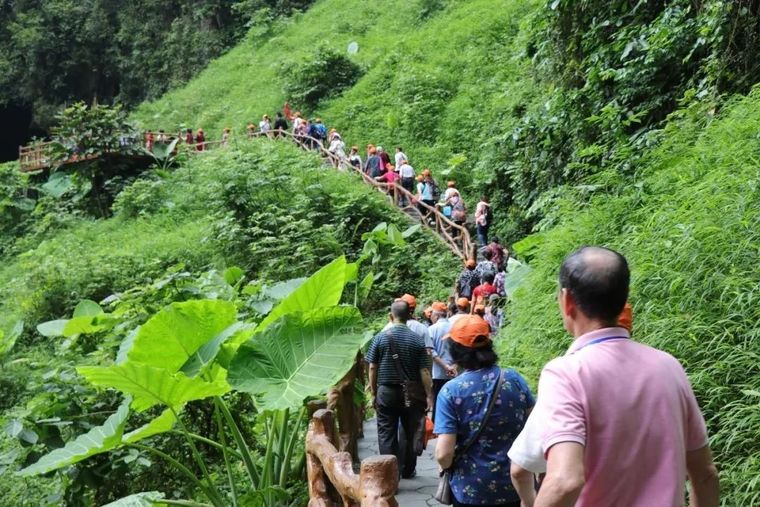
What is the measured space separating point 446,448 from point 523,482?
0.72 meters

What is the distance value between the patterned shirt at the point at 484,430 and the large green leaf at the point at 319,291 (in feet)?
4.91

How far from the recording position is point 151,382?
11.5ft

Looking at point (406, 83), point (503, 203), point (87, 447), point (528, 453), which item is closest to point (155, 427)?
point (87, 447)

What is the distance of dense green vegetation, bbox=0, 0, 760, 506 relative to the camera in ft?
14.1

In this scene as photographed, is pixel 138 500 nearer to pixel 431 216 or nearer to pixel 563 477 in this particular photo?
pixel 563 477

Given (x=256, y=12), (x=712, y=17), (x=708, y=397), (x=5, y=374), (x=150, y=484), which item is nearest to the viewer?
(x=708, y=397)

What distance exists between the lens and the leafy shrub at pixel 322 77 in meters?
24.6

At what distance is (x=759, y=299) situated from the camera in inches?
149

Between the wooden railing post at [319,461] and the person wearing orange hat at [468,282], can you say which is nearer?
the wooden railing post at [319,461]

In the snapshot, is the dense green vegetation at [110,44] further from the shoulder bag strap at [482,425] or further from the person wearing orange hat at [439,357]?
the shoulder bag strap at [482,425]

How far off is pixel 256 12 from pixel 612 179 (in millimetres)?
29266

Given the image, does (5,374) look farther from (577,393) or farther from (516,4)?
(516,4)

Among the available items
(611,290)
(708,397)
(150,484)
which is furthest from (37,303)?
(611,290)

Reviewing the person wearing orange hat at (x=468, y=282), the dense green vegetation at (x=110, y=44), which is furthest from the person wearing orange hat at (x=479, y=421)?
the dense green vegetation at (x=110, y=44)
